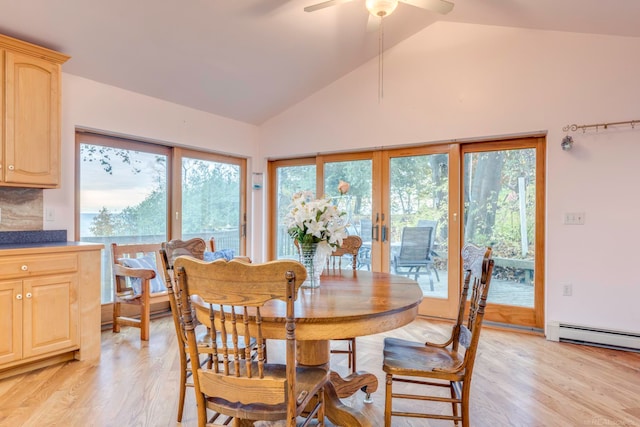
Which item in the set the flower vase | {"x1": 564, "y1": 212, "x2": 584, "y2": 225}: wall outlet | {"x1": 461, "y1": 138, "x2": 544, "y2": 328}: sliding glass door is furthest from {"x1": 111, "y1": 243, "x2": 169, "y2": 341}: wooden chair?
{"x1": 564, "y1": 212, "x2": 584, "y2": 225}: wall outlet

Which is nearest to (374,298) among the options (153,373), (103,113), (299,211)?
(299,211)

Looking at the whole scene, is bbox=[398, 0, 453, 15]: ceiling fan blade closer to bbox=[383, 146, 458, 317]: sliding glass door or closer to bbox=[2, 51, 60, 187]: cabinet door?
bbox=[383, 146, 458, 317]: sliding glass door

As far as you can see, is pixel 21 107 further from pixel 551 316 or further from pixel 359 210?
pixel 551 316

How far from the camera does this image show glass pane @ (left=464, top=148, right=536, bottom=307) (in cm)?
372

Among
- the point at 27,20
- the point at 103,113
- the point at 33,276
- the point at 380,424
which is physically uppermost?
the point at 27,20

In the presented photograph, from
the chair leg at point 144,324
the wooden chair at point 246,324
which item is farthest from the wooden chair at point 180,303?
the chair leg at point 144,324

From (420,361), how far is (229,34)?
3108 mm

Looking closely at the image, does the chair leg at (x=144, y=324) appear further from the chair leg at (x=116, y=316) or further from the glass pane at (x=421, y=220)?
the glass pane at (x=421, y=220)

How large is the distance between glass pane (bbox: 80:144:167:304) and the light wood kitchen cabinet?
862mm

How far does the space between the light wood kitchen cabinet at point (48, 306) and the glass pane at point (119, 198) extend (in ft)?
2.83

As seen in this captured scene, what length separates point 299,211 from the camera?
1.85 metres

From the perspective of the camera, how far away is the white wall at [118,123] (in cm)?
320

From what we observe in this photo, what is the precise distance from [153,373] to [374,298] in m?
1.88

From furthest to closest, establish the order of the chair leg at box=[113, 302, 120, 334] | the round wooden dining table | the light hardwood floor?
the chair leg at box=[113, 302, 120, 334], the light hardwood floor, the round wooden dining table
